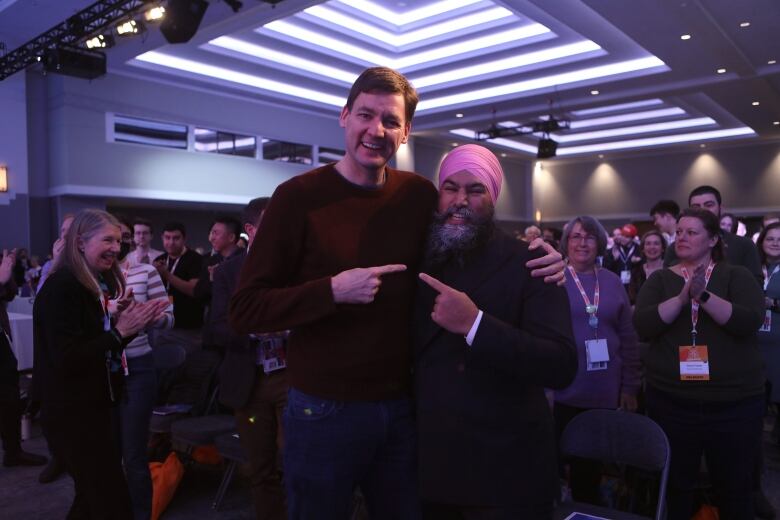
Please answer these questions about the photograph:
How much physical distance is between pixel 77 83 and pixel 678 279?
34.3ft

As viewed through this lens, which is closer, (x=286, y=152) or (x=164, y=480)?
(x=164, y=480)

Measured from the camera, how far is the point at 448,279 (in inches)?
59.3

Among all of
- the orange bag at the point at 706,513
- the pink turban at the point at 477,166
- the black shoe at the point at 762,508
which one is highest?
the pink turban at the point at 477,166

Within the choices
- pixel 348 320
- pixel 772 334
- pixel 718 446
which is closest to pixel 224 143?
pixel 772 334

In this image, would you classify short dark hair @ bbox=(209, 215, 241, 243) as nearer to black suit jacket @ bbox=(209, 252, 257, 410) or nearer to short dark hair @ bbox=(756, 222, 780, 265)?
black suit jacket @ bbox=(209, 252, 257, 410)

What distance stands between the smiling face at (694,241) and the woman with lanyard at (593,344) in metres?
0.42

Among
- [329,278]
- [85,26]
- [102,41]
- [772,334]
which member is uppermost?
[85,26]

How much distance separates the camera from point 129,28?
778 cm

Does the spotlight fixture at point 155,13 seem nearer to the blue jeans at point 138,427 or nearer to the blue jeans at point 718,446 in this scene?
the blue jeans at point 138,427

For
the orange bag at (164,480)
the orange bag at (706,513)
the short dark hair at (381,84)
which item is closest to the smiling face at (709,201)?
the orange bag at (706,513)

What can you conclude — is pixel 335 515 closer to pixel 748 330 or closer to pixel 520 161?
pixel 748 330

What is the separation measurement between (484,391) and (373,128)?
663 millimetres

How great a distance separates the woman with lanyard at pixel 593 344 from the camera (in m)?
2.90

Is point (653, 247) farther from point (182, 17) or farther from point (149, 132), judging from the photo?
point (149, 132)
